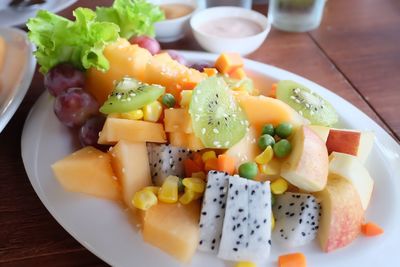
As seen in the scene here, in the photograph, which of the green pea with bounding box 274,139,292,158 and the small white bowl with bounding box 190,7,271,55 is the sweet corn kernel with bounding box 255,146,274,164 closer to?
the green pea with bounding box 274,139,292,158

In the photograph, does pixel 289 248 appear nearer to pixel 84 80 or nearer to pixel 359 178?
pixel 359 178

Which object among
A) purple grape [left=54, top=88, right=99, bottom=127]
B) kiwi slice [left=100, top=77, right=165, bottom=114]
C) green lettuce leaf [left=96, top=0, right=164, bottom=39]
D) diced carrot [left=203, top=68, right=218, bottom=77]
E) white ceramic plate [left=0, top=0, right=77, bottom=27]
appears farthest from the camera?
white ceramic plate [left=0, top=0, right=77, bottom=27]

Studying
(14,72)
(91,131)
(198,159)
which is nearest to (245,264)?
(198,159)

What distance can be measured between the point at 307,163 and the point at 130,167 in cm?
42

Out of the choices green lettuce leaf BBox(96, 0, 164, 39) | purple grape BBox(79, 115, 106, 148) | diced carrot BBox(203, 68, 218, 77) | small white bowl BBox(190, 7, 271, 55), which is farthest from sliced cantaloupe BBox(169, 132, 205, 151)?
small white bowl BBox(190, 7, 271, 55)

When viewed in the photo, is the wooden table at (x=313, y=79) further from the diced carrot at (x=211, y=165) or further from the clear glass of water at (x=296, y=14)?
the diced carrot at (x=211, y=165)

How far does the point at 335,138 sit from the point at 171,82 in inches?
18.4

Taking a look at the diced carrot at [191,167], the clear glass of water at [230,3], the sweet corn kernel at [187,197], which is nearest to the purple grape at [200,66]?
the diced carrot at [191,167]

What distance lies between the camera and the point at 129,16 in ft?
5.36

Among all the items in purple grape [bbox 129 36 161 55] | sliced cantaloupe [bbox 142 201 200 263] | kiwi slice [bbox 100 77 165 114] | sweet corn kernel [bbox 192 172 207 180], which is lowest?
sliced cantaloupe [bbox 142 201 200 263]

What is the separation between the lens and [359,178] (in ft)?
3.96

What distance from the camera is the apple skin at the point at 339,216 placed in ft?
3.63

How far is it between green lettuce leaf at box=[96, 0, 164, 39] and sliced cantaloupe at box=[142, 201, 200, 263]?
28.9 inches

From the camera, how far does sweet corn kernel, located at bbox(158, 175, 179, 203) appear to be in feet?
3.79
